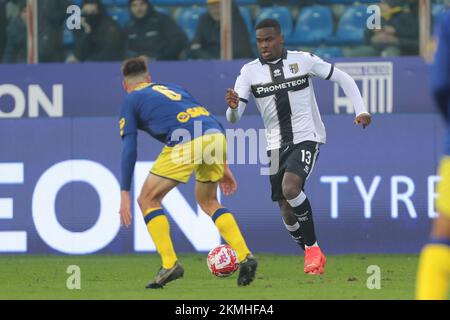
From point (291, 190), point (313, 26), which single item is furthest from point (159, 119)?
point (313, 26)

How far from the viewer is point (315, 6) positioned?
14250 mm

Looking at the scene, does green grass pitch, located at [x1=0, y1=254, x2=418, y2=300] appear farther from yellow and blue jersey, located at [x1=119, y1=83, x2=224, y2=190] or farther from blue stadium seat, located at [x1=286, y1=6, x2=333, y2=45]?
blue stadium seat, located at [x1=286, y1=6, x2=333, y2=45]

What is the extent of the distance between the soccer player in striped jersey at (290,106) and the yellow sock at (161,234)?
4.87 ft

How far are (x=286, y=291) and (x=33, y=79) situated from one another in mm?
5792

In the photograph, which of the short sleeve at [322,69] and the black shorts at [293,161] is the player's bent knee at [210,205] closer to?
the black shorts at [293,161]

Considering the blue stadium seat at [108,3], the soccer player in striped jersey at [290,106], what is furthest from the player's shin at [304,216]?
the blue stadium seat at [108,3]

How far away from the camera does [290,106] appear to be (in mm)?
11094

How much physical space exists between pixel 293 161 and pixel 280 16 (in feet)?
12.2

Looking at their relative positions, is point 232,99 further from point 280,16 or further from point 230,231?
point 280,16

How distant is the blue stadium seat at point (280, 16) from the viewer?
1415 cm
